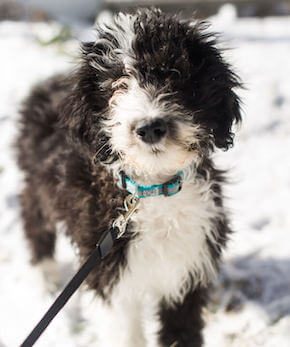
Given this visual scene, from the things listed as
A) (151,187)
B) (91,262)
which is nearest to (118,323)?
(91,262)

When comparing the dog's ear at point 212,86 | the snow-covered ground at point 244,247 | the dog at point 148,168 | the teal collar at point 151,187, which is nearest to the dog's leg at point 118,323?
the dog at point 148,168

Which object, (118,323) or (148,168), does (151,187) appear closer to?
(148,168)

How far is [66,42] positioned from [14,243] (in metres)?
4.20

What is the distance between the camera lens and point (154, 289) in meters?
2.95

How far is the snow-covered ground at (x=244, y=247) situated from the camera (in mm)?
3273

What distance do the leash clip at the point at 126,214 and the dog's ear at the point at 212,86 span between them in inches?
17.0

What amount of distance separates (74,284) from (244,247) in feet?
5.70

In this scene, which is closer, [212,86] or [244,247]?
[212,86]

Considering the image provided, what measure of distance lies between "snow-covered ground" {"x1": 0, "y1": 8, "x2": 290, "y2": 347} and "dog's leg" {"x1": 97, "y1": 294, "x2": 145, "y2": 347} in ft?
0.35

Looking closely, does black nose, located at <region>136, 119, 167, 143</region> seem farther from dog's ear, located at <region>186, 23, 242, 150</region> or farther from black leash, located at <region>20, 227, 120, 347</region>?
black leash, located at <region>20, 227, 120, 347</region>

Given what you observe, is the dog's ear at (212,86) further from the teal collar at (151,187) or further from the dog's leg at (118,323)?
the dog's leg at (118,323)

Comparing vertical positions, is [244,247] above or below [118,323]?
below

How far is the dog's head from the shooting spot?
2268 millimetres

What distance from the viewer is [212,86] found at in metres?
2.47
